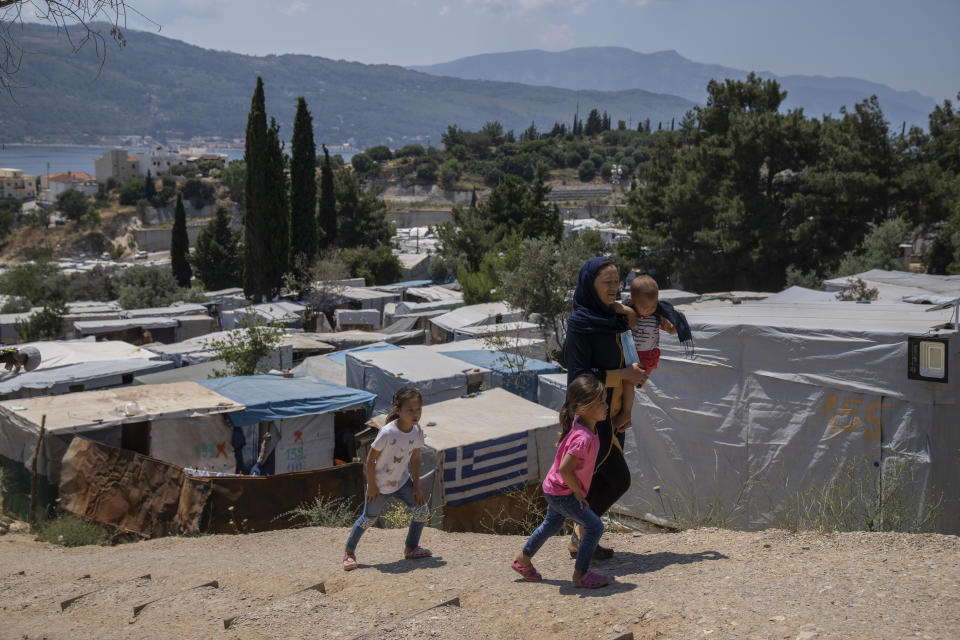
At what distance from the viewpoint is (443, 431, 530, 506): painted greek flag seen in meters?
7.58

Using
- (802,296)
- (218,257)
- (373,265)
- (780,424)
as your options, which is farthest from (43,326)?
(218,257)

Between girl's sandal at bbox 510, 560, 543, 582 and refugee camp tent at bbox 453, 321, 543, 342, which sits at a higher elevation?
girl's sandal at bbox 510, 560, 543, 582

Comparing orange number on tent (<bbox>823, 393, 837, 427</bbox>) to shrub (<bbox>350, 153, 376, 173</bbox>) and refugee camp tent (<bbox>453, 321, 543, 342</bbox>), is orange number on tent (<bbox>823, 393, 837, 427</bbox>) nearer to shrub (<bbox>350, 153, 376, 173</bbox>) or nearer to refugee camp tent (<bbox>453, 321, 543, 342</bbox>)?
refugee camp tent (<bbox>453, 321, 543, 342</bbox>)

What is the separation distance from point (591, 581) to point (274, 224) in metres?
31.7

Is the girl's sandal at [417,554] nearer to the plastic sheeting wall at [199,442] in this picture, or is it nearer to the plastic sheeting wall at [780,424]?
the plastic sheeting wall at [780,424]

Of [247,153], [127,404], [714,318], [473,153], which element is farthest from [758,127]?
[473,153]

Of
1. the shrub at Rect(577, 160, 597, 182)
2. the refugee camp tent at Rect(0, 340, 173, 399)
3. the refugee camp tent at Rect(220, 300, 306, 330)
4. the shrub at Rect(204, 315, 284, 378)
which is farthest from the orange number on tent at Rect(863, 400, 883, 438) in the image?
the shrub at Rect(577, 160, 597, 182)

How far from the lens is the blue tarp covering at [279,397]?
9500 mm

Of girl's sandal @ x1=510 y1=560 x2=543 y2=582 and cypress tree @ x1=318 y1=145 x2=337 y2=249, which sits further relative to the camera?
cypress tree @ x1=318 y1=145 x2=337 y2=249

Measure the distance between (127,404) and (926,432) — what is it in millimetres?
7747

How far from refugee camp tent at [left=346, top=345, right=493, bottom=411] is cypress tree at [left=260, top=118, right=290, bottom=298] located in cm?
2121

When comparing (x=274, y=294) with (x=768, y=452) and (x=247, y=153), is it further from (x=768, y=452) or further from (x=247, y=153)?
(x=768, y=452)

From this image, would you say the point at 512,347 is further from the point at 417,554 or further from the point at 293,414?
the point at 417,554

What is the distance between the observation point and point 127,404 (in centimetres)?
842
